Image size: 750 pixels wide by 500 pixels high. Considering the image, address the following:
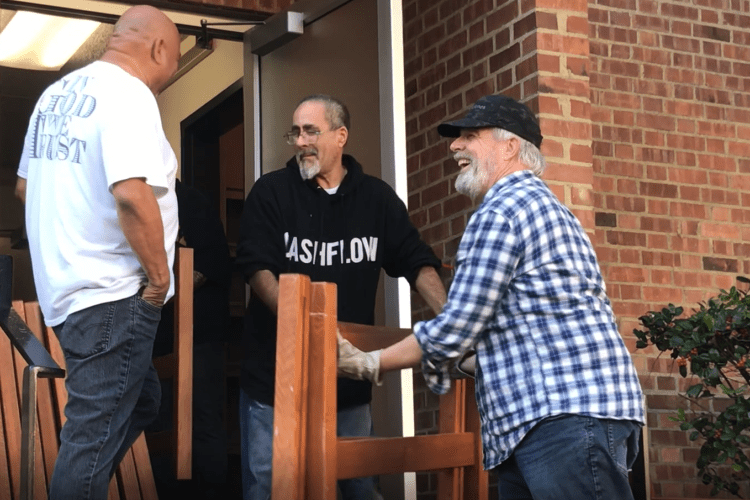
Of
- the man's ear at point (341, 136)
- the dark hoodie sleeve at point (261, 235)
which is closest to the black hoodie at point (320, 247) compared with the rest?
the dark hoodie sleeve at point (261, 235)

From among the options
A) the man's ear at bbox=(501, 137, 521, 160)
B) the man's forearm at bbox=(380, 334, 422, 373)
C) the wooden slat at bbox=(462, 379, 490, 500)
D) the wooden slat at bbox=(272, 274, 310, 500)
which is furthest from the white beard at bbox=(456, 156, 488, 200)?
the wooden slat at bbox=(462, 379, 490, 500)

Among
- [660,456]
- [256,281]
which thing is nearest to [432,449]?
[256,281]

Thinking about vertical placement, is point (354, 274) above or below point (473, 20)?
below

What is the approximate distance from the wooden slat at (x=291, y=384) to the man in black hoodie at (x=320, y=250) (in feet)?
3.59

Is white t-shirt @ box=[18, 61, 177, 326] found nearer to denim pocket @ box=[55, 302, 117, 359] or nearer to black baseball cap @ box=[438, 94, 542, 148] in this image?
denim pocket @ box=[55, 302, 117, 359]

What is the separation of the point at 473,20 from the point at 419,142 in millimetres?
695

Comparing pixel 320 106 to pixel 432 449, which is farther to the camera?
pixel 320 106

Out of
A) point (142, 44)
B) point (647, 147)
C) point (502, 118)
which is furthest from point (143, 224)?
point (647, 147)

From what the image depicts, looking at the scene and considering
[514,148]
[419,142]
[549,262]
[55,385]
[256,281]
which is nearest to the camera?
[549,262]

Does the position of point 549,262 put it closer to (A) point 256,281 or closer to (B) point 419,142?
(A) point 256,281

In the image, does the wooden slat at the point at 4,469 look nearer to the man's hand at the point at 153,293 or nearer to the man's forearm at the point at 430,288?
the man's hand at the point at 153,293

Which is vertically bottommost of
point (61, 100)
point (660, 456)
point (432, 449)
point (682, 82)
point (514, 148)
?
point (660, 456)

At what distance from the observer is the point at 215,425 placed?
523cm

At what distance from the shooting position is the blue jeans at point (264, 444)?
3812mm
